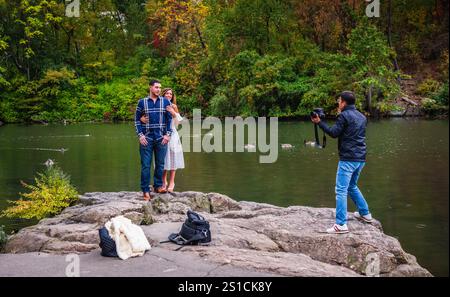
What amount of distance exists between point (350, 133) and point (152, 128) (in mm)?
3704

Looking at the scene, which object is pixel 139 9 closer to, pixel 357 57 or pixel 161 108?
pixel 357 57

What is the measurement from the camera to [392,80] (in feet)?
131

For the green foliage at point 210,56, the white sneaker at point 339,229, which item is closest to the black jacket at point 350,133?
the white sneaker at point 339,229

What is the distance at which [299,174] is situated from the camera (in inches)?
746

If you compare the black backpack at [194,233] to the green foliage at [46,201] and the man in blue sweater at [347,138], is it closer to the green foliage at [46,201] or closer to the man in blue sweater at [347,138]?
the man in blue sweater at [347,138]

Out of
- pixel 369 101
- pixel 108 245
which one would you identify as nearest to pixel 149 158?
pixel 108 245

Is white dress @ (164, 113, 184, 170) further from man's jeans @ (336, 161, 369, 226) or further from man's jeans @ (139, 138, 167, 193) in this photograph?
man's jeans @ (336, 161, 369, 226)

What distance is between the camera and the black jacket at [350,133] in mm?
A: 8273

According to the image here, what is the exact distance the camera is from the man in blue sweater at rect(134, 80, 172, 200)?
10.5 m

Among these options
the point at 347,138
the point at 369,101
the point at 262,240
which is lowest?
the point at 262,240

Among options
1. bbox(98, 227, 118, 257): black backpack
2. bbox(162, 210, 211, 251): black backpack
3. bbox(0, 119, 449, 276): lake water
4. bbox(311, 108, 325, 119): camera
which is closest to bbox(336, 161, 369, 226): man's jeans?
bbox(311, 108, 325, 119): camera

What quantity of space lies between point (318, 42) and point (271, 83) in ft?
22.1

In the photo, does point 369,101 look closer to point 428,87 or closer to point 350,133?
point 428,87

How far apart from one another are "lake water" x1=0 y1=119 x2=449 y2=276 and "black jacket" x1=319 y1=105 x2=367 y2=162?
1384 mm
